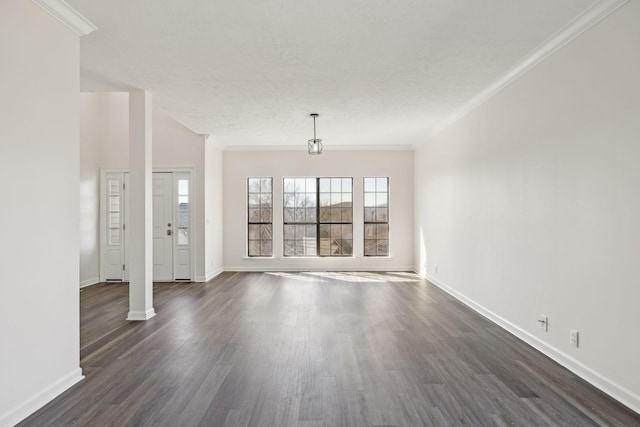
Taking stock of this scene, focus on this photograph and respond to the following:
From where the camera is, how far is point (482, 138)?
4.58 metres

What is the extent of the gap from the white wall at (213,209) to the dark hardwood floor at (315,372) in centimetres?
214

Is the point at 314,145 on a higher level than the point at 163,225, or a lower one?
higher

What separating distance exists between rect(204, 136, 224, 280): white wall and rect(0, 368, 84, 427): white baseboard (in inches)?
164

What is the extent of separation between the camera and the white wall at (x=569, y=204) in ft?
8.00

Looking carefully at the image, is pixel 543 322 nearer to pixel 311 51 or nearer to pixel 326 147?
pixel 311 51

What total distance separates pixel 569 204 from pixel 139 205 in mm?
4402

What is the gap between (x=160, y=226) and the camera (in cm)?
689

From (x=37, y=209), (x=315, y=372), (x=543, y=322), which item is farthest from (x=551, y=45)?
(x=37, y=209)

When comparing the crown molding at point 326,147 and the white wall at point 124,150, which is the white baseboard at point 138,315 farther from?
the crown molding at point 326,147

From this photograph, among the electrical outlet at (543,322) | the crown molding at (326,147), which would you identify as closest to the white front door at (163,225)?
the crown molding at (326,147)

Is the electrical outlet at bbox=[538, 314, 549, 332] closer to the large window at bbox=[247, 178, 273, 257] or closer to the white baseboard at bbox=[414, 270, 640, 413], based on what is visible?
the white baseboard at bbox=[414, 270, 640, 413]

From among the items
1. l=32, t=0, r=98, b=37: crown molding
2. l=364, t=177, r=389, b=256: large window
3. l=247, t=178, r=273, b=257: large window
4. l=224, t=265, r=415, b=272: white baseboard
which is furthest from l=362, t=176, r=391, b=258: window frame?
l=32, t=0, r=98, b=37: crown molding

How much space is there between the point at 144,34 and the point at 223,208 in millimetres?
5244

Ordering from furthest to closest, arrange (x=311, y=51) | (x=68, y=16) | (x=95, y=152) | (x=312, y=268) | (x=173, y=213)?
(x=312, y=268), (x=173, y=213), (x=95, y=152), (x=311, y=51), (x=68, y=16)
